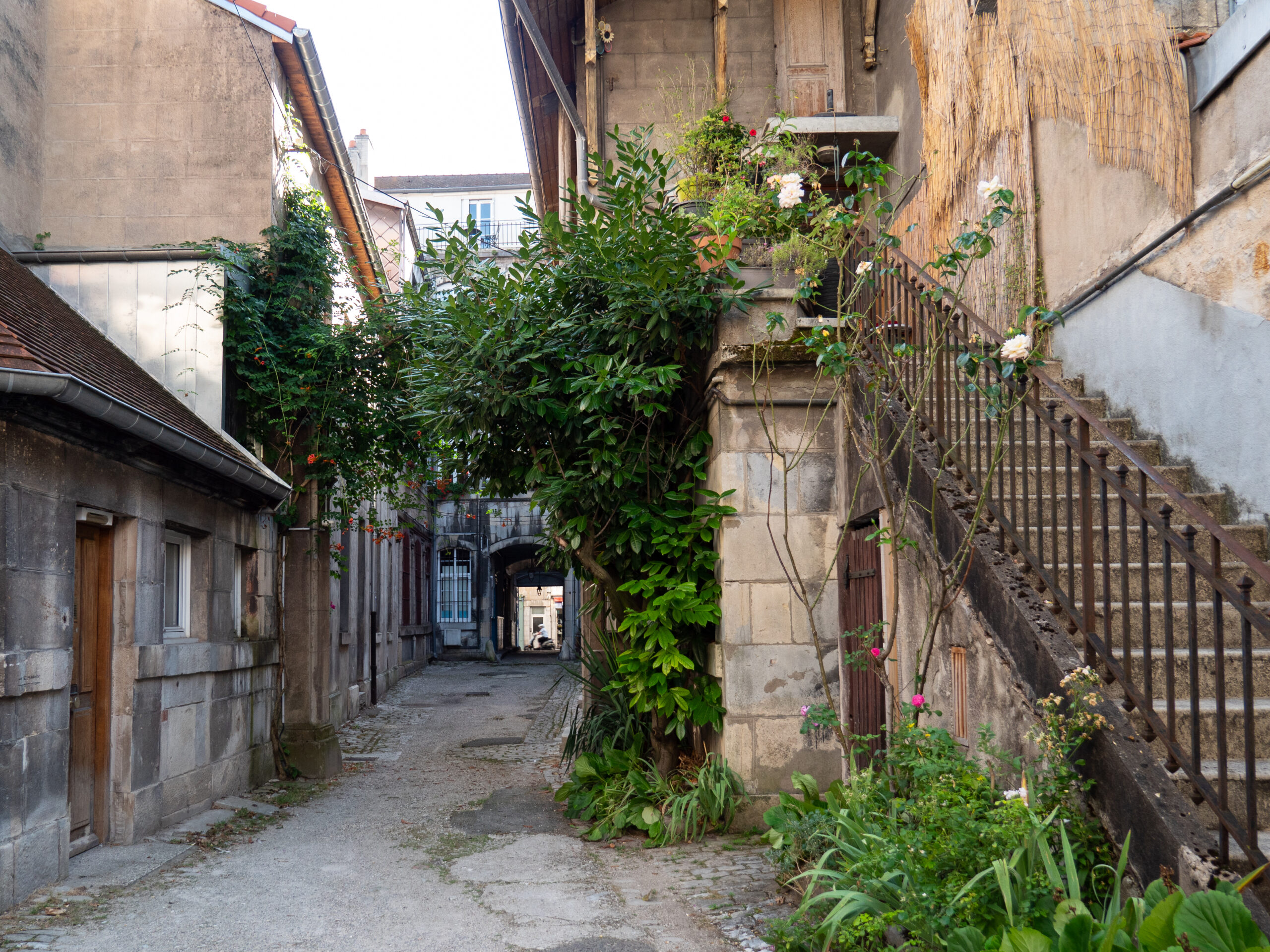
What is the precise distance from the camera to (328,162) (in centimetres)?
1196

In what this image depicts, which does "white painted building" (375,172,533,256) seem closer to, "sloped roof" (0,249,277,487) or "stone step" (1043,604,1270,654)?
"sloped roof" (0,249,277,487)

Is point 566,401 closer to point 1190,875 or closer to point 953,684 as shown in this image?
point 953,684

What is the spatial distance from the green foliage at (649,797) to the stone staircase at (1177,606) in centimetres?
274

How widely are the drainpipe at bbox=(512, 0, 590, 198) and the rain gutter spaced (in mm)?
3815

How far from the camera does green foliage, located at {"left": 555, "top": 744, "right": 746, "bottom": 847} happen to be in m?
6.36

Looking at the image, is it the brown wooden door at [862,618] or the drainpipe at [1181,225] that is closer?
the drainpipe at [1181,225]

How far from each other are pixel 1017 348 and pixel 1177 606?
1.26 metres

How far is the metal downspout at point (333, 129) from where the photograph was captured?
33.4 feet

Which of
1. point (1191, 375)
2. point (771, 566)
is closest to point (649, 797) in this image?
point (771, 566)

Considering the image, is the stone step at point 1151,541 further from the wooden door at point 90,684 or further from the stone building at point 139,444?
the wooden door at point 90,684

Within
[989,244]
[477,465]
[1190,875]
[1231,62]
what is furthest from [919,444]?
[477,465]

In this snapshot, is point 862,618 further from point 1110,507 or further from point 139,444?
point 139,444

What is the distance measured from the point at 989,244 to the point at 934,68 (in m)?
4.21

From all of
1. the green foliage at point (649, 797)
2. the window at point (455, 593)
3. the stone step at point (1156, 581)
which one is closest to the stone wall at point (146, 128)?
the green foliage at point (649, 797)
